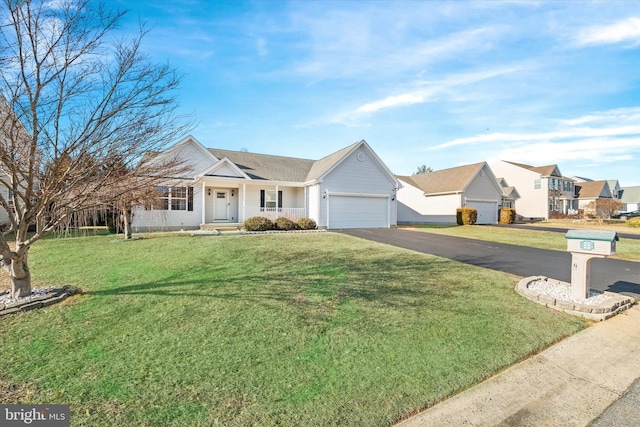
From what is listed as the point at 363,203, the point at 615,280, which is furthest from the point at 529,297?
the point at 363,203

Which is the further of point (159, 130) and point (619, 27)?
point (619, 27)

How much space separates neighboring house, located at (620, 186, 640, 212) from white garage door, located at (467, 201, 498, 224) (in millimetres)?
52854

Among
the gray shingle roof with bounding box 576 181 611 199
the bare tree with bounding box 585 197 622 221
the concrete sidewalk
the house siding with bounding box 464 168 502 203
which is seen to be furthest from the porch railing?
the gray shingle roof with bounding box 576 181 611 199

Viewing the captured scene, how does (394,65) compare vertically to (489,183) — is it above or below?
above

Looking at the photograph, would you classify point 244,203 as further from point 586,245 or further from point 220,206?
point 586,245

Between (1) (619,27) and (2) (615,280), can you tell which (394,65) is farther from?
(2) (615,280)

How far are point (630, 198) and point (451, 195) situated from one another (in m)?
62.2

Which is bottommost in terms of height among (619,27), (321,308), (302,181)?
(321,308)

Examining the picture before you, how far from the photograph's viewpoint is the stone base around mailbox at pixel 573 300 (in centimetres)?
504

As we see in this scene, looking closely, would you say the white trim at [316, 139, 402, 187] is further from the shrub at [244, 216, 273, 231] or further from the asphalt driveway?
Answer: the asphalt driveway

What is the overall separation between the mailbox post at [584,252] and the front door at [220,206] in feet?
58.7

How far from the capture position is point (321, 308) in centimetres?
475

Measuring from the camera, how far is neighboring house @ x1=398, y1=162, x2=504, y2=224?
2675 cm

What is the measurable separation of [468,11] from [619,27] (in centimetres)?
467
